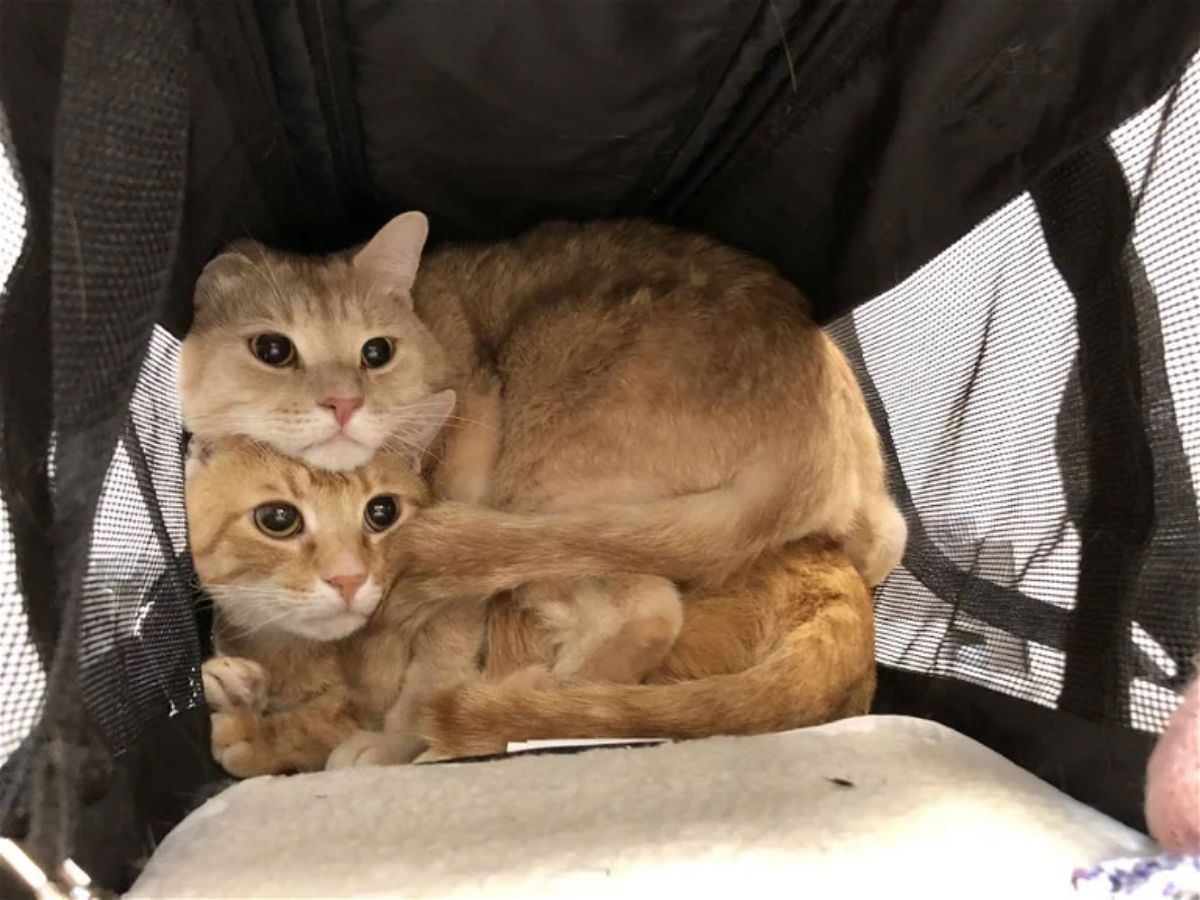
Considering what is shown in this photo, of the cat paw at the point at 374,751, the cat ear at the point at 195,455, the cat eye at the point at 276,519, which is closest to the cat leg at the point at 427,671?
the cat paw at the point at 374,751

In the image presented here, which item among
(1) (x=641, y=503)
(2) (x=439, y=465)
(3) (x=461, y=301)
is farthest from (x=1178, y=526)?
(3) (x=461, y=301)

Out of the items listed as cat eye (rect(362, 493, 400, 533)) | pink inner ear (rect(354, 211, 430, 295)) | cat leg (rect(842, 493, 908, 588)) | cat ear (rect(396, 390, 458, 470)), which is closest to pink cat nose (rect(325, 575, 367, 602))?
cat eye (rect(362, 493, 400, 533))

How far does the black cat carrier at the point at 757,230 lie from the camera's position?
741mm

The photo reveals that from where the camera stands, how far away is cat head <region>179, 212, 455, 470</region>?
1.29 meters

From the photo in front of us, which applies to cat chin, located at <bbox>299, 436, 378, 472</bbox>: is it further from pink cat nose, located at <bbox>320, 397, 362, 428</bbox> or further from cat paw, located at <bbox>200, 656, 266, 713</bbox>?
cat paw, located at <bbox>200, 656, 266, 713</bbox>

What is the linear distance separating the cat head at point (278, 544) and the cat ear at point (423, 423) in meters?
0.10

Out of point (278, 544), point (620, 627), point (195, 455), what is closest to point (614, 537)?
point (620, 627)

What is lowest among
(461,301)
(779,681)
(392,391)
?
(779,681)

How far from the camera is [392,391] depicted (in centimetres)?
140

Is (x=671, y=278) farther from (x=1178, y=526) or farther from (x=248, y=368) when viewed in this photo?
(x=1178, y=526)

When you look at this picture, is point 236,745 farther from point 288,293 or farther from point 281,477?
point 288,293

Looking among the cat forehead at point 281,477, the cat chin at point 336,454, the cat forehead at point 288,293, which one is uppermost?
the cat forehead at point 288,293

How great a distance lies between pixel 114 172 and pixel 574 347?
73 cm

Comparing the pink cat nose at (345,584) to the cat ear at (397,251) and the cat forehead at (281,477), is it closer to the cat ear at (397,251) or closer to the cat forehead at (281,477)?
the cat forehead at (281,477)
